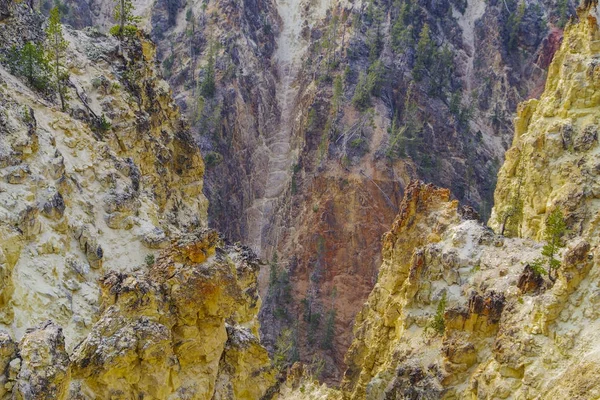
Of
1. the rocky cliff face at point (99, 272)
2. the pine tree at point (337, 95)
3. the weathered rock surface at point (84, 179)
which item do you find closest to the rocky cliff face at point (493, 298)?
the rocky cliff face at point (99, 272)

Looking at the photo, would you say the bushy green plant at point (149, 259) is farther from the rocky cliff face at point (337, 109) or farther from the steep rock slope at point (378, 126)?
the rocky cliff face at point (337, 109)

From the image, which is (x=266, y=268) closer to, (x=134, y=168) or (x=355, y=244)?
(x=355, y=244)

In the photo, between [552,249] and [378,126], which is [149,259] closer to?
[552,249]

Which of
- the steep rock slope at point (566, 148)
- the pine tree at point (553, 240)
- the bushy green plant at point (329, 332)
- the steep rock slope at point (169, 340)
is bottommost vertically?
the bushy green plant at point (329, 332)

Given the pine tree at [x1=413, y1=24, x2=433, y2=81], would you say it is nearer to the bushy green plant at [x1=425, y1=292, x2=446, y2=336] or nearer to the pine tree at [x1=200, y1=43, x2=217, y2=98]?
the pine tree at [x1=200, y1=43, x2=217, y2=98]

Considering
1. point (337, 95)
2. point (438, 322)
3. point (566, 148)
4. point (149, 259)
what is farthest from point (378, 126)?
point (149, 259)

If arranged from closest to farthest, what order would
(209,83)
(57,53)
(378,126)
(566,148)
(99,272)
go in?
(99,272), (566,148), (57,53), (378,126), (209,83)
